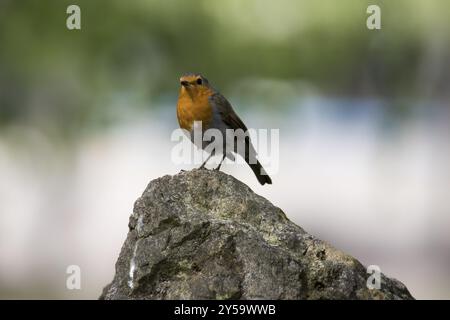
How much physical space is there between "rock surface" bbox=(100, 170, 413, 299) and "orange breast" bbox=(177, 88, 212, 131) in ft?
6.44

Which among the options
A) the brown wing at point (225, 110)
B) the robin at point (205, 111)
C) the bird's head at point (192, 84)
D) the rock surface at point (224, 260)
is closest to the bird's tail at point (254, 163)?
the robin at point (205, 111)

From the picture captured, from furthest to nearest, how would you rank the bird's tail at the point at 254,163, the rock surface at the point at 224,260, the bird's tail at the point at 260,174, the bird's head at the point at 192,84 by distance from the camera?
1. the bird's tail at the point at 260,174
2. the bird's tail at the point at 254,163
3. the bird's head at the point at 192,84
4. the rock surface at the point at 224,260

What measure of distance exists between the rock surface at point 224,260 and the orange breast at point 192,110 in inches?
77.3

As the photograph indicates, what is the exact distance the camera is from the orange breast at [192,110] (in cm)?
622

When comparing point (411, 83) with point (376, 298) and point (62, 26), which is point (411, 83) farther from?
point (376, 298)

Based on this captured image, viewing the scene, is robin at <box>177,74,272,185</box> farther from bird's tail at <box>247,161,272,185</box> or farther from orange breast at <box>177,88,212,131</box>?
bird's tail at <box>247,161,272,185</box>

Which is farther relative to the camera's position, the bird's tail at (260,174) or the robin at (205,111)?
the bird's tail at (260,174)

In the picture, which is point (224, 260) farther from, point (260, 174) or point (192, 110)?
point (260, 174)

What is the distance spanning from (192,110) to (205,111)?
0.40 ft

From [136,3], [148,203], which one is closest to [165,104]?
[136,3]

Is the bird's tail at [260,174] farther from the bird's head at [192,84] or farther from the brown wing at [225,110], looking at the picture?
the bird's head at [192,84]

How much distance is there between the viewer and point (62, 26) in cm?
1102

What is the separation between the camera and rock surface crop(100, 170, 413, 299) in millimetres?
3855

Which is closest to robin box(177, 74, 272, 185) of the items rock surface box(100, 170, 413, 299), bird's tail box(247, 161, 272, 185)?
bird's tail box(247, 161, 272, 185)
